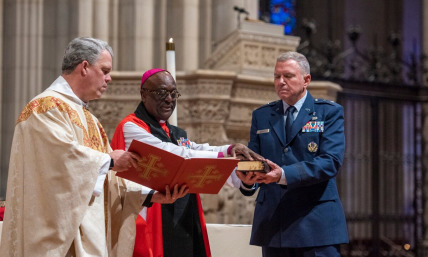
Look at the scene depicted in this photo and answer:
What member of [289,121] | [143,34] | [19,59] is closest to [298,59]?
[289,121]

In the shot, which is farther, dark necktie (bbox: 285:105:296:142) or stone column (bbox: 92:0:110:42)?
stone column (bbox: 92:0:110:42)

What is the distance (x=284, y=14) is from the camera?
15.4 metres

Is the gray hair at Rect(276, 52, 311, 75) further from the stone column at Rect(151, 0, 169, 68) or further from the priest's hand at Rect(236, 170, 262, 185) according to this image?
the stone column at Rect(151, 0, 169, 68)

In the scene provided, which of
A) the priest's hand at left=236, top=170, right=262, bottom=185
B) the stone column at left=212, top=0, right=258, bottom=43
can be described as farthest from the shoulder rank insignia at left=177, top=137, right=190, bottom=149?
the stone column at left=212, top=0, right=258, bottom=43

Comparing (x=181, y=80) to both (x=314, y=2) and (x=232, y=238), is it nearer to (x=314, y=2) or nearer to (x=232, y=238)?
(x=232, y=238)

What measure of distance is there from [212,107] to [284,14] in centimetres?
762

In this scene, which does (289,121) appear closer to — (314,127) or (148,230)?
(314,127)

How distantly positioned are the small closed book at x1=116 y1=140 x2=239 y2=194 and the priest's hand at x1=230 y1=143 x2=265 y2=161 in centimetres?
19

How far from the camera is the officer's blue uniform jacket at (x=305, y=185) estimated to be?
13.9 feet

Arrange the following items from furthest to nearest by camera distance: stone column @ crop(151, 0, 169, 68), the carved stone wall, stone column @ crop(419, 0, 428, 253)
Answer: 1. stone column @ crop(419, 0, 428, 253)
2. stone column @ crop(151, 0, 169, 68)
3. the carved stone wall

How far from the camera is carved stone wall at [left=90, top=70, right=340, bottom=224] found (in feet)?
26.3

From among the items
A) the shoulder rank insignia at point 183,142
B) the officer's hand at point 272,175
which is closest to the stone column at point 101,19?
the shoulder rank insignia at point 183,142

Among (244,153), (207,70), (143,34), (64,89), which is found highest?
(143,34)

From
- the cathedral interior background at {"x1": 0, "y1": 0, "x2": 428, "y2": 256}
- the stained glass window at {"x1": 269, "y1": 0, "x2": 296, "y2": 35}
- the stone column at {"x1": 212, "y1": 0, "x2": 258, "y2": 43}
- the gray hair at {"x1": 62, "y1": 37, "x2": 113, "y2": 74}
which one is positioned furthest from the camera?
the stained glass window at {"x1": 269, "y1": 0, "x2": 296, "y2": 35}
